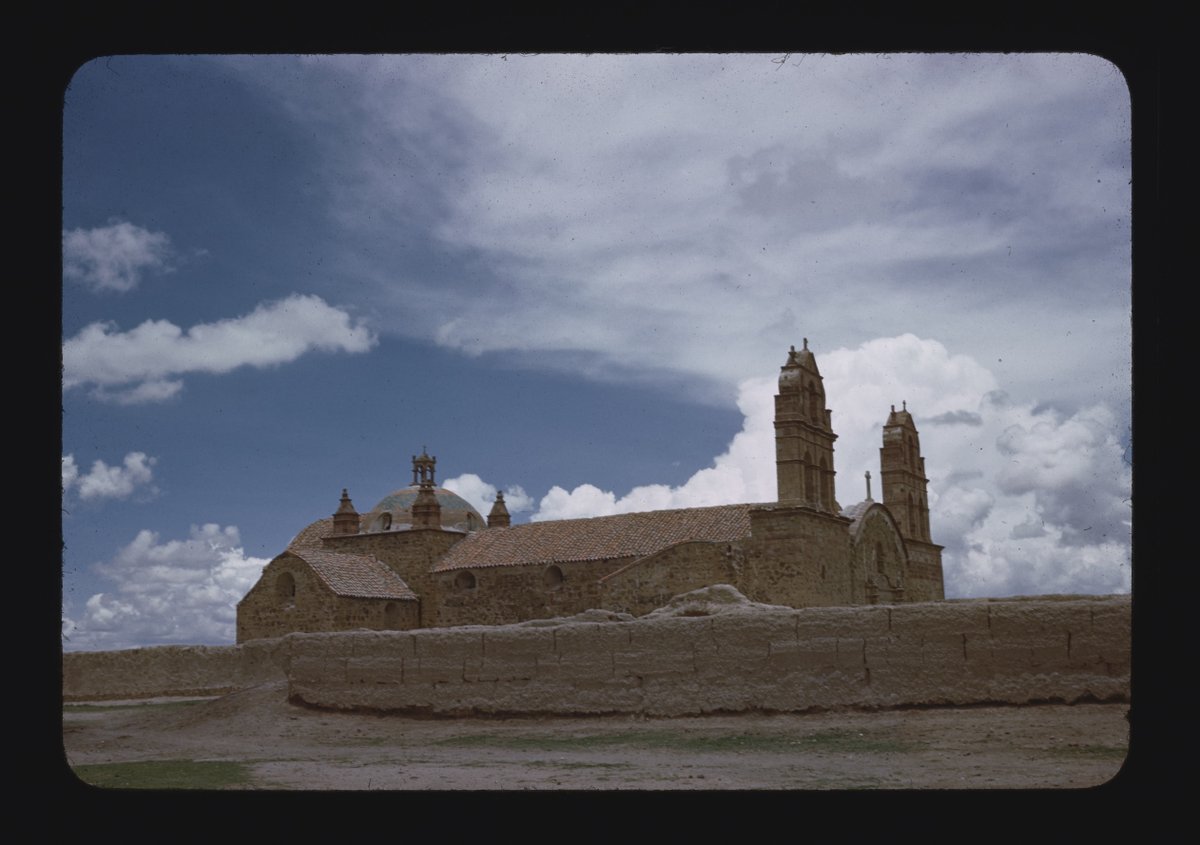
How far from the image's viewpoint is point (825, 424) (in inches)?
969

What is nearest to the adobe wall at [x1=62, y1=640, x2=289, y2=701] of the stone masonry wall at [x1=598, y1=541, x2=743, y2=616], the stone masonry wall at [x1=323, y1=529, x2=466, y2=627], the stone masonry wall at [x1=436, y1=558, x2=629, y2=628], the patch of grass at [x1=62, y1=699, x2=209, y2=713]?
the patch of grass at [x1=62, y1=699, x2=209, y2=713]

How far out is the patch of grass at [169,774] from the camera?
321 inches

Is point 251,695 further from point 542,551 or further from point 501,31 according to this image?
point 542,551

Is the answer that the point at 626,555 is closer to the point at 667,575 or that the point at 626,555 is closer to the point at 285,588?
the point at 667,575

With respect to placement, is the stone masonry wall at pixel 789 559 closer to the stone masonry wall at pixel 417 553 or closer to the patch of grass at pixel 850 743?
the stone masonry wall at pixel 417 553

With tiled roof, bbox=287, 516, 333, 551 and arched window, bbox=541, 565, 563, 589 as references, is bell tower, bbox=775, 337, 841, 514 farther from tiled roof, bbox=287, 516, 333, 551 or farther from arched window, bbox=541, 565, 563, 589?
tiled roof, bbox=287, 516, 333, 551

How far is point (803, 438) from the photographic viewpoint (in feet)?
77.3

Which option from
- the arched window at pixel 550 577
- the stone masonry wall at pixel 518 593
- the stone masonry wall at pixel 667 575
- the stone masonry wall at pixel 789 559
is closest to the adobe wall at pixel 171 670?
the stone masonry wall at pixel 667 575

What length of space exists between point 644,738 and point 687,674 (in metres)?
0.86

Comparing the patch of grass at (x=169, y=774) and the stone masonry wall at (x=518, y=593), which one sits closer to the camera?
the patch of grass at (x=169, y=774)

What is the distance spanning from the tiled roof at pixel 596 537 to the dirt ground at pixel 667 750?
14024 millimetres
